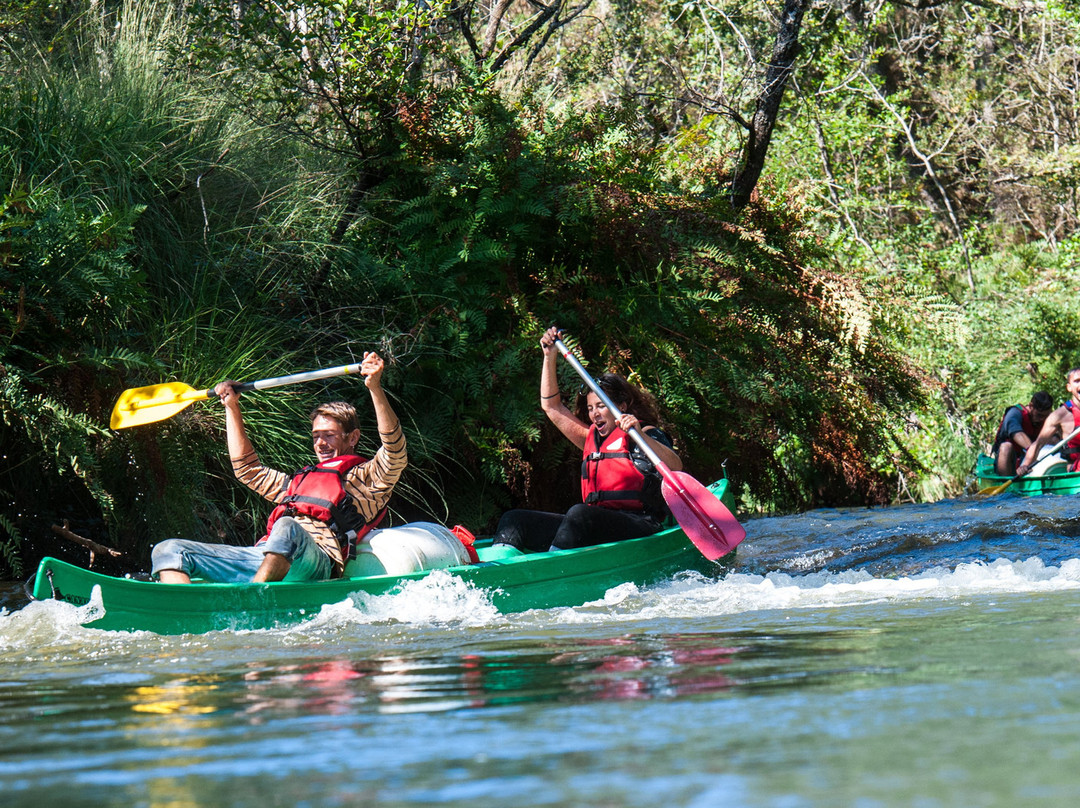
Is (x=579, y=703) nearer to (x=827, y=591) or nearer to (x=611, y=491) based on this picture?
(x=827, y=591)

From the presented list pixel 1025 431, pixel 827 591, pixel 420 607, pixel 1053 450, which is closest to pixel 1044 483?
pixel 1053 450

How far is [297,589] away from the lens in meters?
4.67

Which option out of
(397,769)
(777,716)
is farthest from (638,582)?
(397,769)

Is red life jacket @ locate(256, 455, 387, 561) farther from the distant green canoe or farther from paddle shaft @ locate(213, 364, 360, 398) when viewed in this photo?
the distant green canoe

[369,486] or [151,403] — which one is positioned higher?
[151,403]

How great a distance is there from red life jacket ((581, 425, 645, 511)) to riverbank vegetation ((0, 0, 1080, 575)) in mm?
1551

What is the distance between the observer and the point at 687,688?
290 cm

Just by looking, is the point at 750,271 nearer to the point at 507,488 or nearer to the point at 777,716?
the point at 507,488

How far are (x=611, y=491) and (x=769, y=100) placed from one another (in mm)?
4329

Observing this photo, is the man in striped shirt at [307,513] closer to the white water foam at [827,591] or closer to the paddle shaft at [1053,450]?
the white water foam at [827,591]

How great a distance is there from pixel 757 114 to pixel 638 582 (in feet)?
15.7

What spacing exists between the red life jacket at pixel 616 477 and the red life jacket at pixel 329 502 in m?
1.31

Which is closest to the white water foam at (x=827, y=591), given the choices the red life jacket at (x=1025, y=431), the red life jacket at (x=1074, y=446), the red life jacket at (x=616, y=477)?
the red life jacket at (x=616, y=477)

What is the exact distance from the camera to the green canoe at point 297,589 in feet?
14.4
